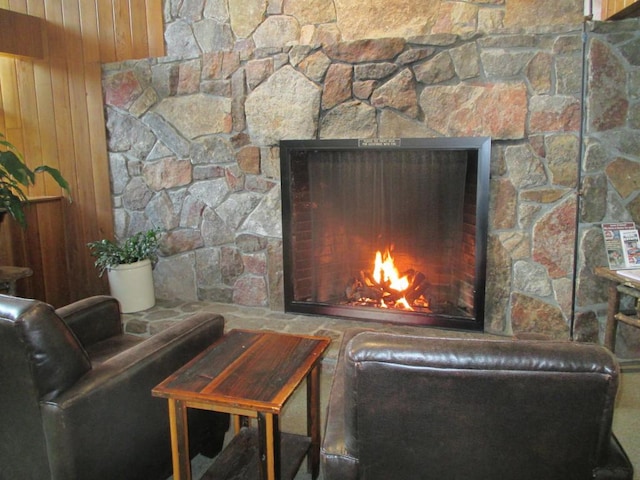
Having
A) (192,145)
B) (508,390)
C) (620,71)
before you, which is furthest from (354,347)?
(192,145)

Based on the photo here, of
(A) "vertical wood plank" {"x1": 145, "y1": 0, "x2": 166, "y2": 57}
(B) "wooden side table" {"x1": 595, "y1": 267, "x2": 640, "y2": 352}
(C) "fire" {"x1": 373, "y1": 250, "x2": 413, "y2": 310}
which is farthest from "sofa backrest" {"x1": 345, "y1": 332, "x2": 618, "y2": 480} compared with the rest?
(A) "vertical wood plank" {"x1": 145, "y1": 0, "x2": 166, "y2": 57}

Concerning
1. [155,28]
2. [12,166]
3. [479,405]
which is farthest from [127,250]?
[479,405]

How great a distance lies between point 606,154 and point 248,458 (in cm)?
229

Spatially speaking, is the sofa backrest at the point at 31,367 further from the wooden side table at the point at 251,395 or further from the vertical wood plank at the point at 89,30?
the vertical wood plank at the point at 89,30

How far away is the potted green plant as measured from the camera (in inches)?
131

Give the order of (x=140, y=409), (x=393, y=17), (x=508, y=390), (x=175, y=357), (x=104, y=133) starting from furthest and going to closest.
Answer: (x=104, y=133) < (x=393, y=17) < (x=175, y=357) < (x=140, y=409) < (x=508, y=390)

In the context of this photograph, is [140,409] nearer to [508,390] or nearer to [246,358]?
[246,358]

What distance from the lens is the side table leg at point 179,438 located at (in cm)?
153

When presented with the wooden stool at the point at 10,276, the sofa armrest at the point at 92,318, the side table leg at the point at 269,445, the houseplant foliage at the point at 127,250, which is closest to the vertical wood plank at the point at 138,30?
the houseplant foliage at the point at 127,250

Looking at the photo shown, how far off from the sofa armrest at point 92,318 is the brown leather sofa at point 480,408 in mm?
1398

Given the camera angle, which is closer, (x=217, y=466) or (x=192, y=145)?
(x=217, y=466)

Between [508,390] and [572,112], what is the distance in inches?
79.3

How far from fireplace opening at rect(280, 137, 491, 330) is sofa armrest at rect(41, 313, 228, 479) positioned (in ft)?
4.72

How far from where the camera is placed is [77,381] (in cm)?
148
